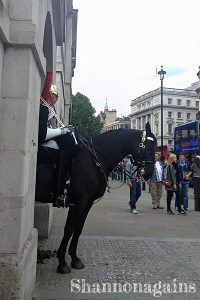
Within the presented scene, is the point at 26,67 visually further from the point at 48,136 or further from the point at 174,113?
the point at 174,113

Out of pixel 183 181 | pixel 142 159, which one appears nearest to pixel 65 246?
pixel 142 159

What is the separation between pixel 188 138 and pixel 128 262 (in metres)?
20.2

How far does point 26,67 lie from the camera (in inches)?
146

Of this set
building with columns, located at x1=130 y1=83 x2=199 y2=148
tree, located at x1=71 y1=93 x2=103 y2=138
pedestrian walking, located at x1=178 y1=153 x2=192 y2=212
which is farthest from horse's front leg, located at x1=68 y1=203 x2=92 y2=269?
building with columns, located at x1=130 y1=83 x2=199 y2=148

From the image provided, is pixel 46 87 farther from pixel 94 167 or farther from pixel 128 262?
pixel 128 262

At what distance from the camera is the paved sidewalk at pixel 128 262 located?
14.1ft

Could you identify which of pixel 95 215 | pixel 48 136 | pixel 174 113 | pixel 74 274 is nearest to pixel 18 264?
pixel 74 274

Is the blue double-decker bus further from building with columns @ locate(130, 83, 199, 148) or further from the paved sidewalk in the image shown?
building with columns @ locate(130, 83, 199, 148)

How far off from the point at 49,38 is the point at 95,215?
5.29 metres

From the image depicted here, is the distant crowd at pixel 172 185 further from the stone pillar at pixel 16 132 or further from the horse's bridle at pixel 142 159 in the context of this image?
the stone pillar at pixel 16 132

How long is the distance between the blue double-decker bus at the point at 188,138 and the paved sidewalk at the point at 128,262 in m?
14.3

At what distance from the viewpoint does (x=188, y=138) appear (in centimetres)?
2470

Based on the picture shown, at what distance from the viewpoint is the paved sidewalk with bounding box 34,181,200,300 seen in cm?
431

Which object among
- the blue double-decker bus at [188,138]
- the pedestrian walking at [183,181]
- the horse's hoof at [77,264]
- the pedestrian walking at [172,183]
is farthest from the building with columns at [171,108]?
the horse's hoof at [77,264]
